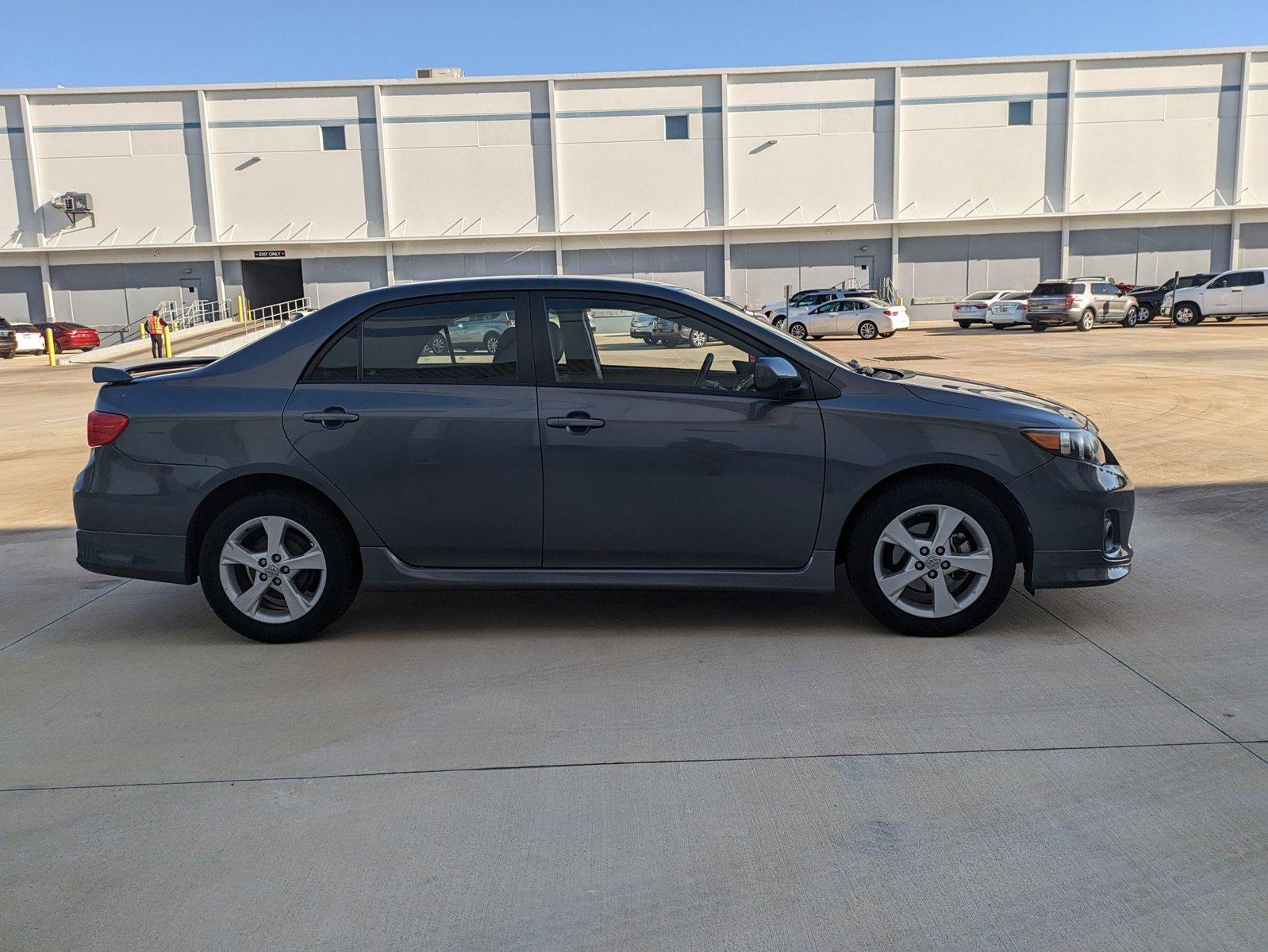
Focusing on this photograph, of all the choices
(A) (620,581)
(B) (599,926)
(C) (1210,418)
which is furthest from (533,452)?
(C) (1210,418)

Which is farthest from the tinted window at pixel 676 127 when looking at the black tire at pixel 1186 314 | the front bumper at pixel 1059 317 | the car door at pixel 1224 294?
the car door at pixel 1224 294

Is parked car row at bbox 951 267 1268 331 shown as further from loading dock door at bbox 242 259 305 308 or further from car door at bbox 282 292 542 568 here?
car door at bbox 282 292 542 568

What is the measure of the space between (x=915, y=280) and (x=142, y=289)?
33316 millimetres

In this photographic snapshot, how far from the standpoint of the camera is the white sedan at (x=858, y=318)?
36344 millimetres

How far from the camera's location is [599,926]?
9.23ft

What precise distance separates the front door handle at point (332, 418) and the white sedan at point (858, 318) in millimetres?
31951

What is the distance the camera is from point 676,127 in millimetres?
45438

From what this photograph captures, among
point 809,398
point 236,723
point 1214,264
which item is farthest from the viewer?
point 1214,264

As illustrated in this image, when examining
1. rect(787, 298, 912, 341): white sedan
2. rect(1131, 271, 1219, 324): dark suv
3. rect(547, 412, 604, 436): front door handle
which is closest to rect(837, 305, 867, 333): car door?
rect(787, 298, 912, 341): white sedan

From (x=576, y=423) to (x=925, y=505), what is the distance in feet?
5.34

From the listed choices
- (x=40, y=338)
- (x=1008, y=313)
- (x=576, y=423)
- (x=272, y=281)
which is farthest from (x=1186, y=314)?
(x=40, y=338)

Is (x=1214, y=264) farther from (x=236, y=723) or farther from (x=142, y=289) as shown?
(x=236, y=723)

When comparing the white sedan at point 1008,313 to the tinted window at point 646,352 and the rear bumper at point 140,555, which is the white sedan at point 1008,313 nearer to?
the tinted window at point 646,352

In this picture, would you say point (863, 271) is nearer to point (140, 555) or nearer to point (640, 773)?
point (140, 555)
